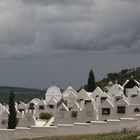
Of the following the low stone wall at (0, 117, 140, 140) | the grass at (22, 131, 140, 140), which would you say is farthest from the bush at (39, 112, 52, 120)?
the grass at (22, 131, 140, 140)

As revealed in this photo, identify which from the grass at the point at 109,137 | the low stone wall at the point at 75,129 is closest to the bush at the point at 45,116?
the low stone wall at the point at 75,129

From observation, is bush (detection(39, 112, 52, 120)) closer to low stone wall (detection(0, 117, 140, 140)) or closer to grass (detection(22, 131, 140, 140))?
low stone wall (detection(0, 117, 140, 140))

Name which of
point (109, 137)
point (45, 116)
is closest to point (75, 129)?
point (109, 137)

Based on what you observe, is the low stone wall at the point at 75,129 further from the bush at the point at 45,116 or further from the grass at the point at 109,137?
the bush at the point at 45,116

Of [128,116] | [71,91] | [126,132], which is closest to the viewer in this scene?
[126,132]

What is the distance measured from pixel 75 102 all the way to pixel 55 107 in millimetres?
3302

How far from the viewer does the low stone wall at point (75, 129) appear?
49281 millimetres

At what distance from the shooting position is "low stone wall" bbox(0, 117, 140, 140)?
49281mm

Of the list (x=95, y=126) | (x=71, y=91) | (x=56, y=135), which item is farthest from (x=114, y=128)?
(x=71, y=91)

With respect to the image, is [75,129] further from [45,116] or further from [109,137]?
[45,116]

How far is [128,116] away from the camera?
55.6 metres

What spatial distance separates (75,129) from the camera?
168 ft

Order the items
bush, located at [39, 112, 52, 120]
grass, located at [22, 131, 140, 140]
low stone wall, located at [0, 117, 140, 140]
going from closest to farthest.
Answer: grass, located at [22, 131, 140, 140], low stone wall, located at [0, 117, 140, 140], bush, located at [39, 112, 52, 120]

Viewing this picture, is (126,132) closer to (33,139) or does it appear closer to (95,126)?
(95,126)
